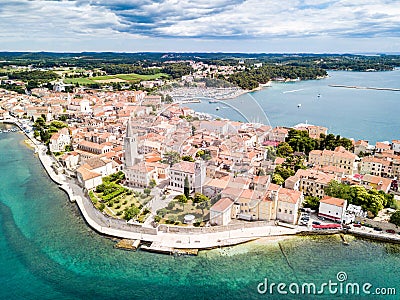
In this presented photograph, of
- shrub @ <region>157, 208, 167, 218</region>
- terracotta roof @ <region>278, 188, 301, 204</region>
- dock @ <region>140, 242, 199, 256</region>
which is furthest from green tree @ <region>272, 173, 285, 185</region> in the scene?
dock @ <region>140, 242, 199, 256</region>

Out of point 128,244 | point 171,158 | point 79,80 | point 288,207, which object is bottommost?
point 128,244

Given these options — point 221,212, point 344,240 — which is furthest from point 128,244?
point 344,240

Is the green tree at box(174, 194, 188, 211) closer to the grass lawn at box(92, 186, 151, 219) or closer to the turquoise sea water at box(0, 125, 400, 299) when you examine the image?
the grass lawn at box(92, 186, 151, 219)

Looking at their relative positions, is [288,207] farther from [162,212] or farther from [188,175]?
[162,212]

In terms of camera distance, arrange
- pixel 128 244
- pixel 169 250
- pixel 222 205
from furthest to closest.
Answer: pixel 222 205, pixel 128 244, pixel 169 250

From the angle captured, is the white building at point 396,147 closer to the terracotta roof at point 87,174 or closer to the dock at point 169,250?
the dock at point 169,250

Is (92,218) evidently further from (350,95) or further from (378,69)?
(378,69)
